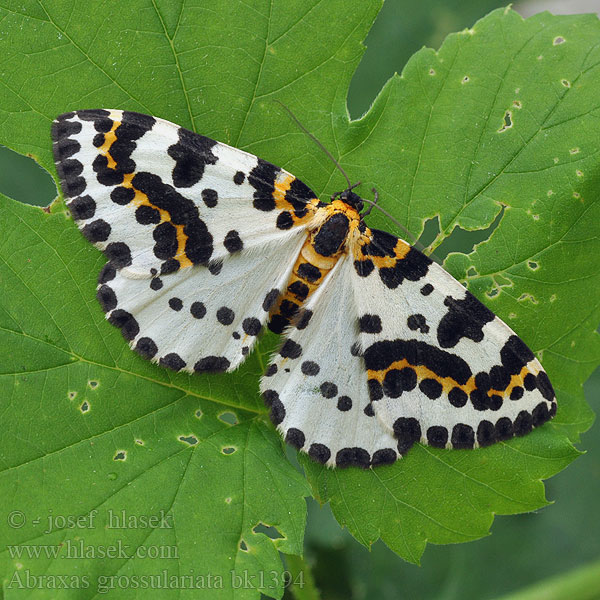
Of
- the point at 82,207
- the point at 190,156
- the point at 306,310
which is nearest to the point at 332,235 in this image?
the point at 306,310

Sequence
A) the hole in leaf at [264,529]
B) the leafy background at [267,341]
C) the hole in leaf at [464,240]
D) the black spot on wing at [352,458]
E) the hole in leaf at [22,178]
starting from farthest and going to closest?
1. the hole in leaf at [22,178]
2. the hole in leaf at [464,240]
3. the black spot on wing at [352,458]
4. the hole in leaf at [264,529]
5. the leafy background at [267,341]

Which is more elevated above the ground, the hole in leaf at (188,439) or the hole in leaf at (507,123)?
the hole in leaf at (507,123)

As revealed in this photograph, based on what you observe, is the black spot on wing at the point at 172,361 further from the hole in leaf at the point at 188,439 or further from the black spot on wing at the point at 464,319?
the black spot on wing at the point at 464,319

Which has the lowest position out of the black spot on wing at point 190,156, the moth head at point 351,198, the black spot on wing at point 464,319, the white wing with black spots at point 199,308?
the white wing with black spots at point 199,308

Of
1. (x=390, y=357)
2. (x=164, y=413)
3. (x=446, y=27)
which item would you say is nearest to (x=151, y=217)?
(x=164, y=413)

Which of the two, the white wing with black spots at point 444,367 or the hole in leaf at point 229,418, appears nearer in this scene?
the white wing with black spots at point 444,367

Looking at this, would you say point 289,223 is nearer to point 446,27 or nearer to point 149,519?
point 149,519


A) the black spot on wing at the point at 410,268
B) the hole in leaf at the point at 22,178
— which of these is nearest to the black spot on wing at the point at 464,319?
the black spot on wing at the point at 410,268
